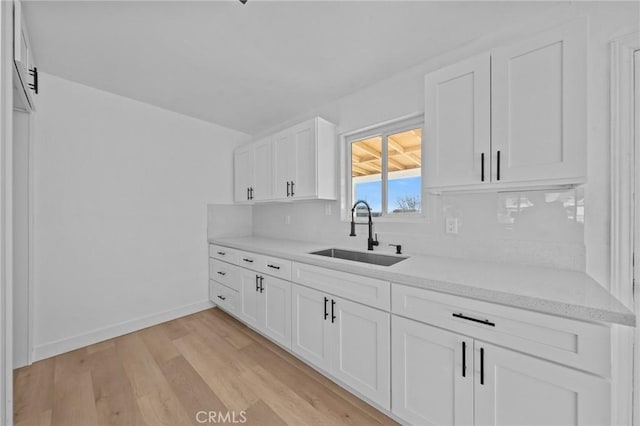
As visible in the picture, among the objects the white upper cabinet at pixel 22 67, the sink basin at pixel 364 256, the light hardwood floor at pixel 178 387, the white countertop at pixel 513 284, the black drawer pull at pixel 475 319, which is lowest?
the light hardwood floor at pixel 178 387

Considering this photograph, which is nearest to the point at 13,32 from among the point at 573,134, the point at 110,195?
the point at 110,195

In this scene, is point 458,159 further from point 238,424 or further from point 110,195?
point 110,195

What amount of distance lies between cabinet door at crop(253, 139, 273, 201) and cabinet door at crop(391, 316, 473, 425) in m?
2.04

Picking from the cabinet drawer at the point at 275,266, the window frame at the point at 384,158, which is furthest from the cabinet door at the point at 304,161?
the cabinet drawer at the point at 275,266

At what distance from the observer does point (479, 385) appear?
1.16 metres

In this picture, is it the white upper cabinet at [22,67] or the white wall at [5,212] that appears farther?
the white upper cabinet at [22,67]

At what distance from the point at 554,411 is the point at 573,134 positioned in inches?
47.1

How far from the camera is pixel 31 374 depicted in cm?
194

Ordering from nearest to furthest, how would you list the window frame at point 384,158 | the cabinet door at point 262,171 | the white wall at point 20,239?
the white wall at point 20,239 < the window frame at point 384,158 < the cabinet door at point 262,171

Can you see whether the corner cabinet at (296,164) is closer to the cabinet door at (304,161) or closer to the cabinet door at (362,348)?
the cabinet door at (304,161)

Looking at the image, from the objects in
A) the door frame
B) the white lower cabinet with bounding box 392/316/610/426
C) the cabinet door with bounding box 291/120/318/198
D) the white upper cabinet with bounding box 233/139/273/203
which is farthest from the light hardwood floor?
the white upper cabinet with bounding box 233/139/273/203

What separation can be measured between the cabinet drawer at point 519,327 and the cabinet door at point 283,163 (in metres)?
1.71

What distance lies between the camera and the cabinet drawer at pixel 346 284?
1.50 meters

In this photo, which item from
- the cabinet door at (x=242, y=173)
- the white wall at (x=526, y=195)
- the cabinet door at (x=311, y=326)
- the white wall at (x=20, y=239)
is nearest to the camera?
the white wall at (x=526, y=195)
